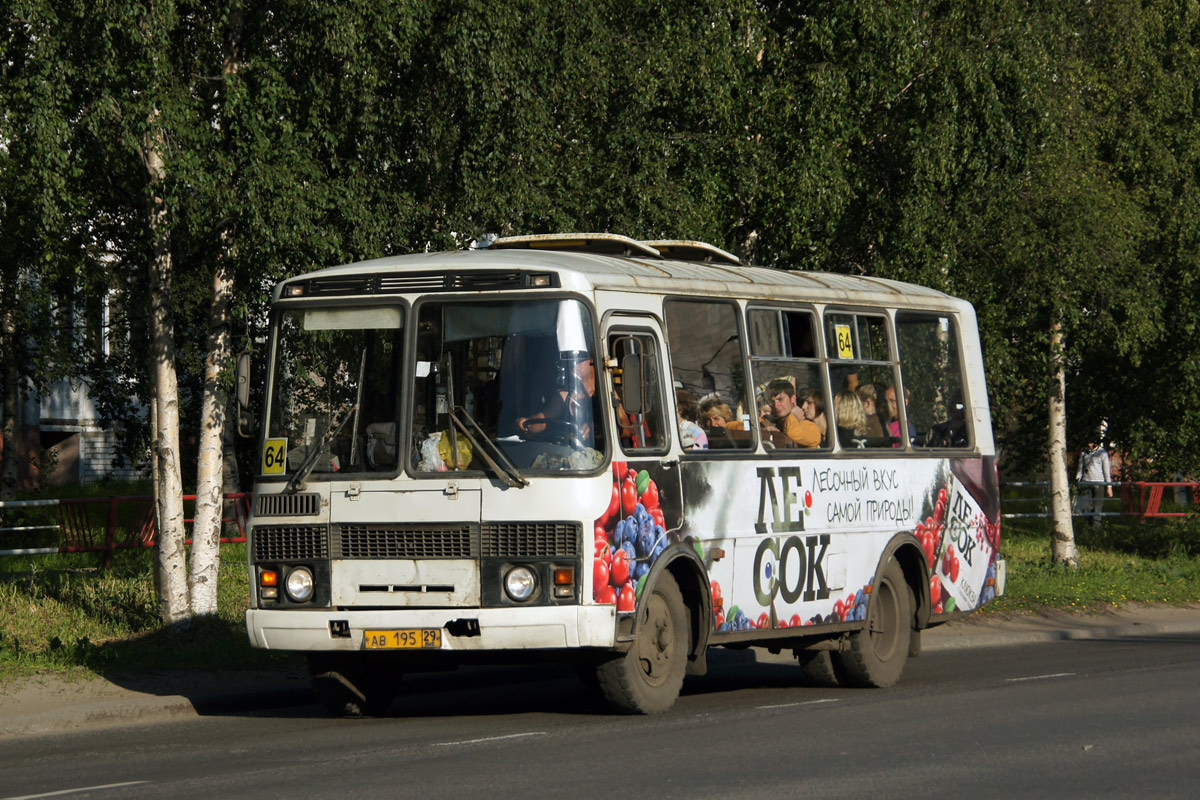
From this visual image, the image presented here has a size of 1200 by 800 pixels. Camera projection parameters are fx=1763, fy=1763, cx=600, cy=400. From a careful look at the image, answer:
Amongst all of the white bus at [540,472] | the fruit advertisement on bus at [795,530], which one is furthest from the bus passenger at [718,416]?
the fruit advertisement on bus at [795,530]

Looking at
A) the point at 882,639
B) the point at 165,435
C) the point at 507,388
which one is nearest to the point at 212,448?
the point at 165,435

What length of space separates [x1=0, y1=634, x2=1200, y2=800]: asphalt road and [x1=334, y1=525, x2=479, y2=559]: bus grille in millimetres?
1119

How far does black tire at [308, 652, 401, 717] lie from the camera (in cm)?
1190

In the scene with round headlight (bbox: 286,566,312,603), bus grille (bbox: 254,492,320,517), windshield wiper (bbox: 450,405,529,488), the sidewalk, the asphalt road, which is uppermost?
windshield wiper (bbox: 450,405,529,488)

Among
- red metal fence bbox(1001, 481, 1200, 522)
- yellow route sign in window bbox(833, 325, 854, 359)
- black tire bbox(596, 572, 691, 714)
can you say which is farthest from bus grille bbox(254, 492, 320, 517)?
red metal fence bbox(1001, 481, 1200, 522)

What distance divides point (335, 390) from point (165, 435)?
451 centimetres

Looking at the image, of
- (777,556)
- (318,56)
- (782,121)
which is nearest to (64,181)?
(318,56)

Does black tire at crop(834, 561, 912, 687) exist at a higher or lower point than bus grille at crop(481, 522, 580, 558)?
lower

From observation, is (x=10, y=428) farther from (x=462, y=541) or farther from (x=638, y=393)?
(x=638, y=393)

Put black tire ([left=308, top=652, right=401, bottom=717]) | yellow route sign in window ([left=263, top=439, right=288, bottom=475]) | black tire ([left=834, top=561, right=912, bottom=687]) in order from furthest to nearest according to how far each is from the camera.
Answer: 1. black tire ([left=834, top=561, right=912, bottom=687])
2. black tire ([left=308, top=652, right=401, bottom=717])
3. yellow route sign in window ([left=263, top=439, right=288, bottom=475])

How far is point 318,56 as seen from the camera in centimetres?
1490

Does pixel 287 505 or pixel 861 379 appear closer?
pixel 287 505

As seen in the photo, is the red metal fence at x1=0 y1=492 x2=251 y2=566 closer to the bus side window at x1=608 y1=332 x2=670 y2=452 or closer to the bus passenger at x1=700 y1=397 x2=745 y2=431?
the bus passenger at x1=700 y1=397 x2=745 y2=431

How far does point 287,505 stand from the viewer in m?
11.4
